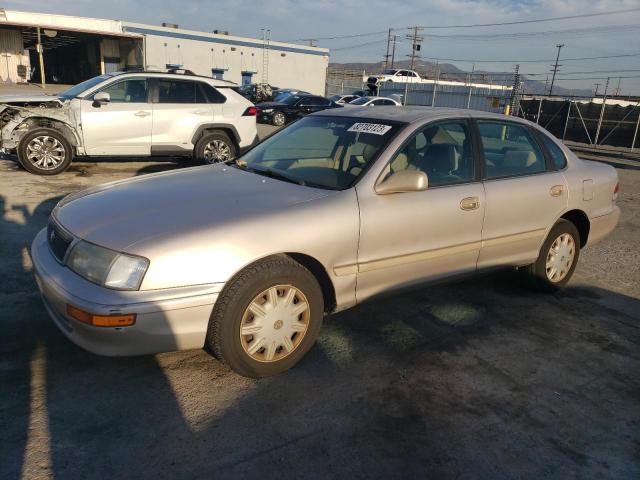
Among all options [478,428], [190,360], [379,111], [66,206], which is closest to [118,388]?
[190,360]

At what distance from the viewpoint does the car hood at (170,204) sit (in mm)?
2818

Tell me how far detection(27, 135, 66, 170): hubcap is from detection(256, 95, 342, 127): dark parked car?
41.5ft

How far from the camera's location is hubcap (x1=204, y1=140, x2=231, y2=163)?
9.20 meters

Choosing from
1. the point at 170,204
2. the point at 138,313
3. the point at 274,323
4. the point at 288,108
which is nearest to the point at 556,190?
the point at 274,323

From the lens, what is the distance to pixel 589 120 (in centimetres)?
2102

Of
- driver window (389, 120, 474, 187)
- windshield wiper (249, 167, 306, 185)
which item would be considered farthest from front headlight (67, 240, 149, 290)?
driver window (389, 120, 474, 187)

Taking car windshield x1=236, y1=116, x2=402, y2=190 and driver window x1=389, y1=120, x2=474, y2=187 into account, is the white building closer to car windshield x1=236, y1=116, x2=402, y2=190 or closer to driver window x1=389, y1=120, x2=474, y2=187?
car windshield x1=236, y1=116, x2=402, y2=190

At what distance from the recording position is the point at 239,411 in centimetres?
279

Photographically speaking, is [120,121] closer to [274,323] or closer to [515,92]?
[274,323]

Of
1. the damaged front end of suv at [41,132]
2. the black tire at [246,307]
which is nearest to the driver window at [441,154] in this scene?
the black tire at [246,307]

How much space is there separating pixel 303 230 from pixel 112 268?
1.05m

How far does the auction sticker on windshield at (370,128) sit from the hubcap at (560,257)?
6.30 feet

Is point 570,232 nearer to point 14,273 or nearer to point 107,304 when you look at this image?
point 107,304

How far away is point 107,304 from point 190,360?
2.81 ft
